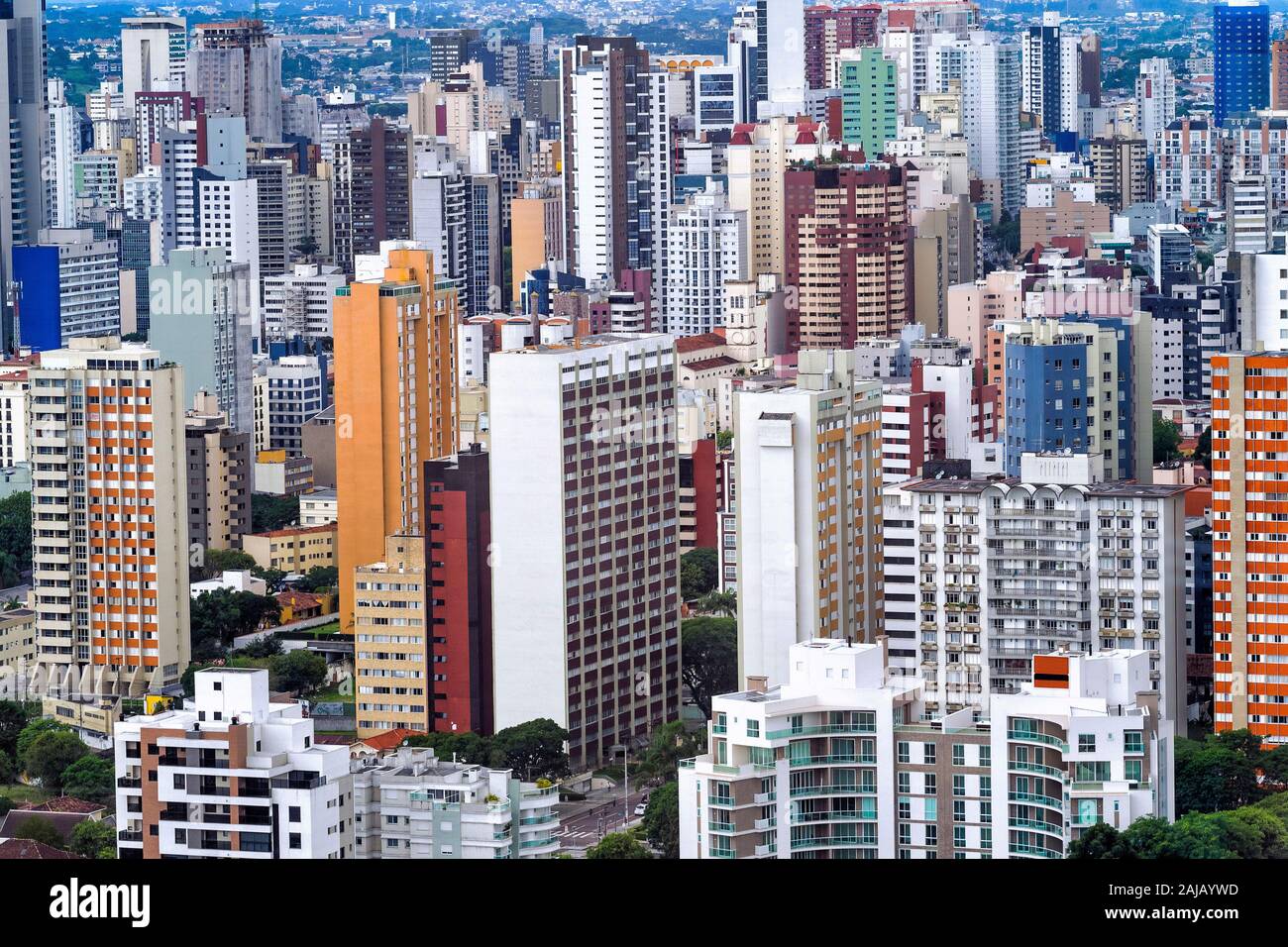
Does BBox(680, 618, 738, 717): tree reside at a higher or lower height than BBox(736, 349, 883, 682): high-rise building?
lower

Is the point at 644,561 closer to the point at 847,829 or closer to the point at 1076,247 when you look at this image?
the point at 847,829

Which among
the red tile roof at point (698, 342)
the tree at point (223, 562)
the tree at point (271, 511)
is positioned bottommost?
the tree at point (223, 562)

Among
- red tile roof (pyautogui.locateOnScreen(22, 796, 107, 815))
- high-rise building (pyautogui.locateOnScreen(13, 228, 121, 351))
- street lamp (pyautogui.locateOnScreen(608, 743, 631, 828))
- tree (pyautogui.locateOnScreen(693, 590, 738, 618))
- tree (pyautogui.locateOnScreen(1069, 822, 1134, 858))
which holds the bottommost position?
street lamp (pyautogui.locateOnScreen(608, 743, 631, 828))

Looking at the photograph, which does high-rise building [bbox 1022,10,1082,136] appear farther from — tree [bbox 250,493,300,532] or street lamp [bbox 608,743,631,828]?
street lamp [bbox 608,743,631,828]

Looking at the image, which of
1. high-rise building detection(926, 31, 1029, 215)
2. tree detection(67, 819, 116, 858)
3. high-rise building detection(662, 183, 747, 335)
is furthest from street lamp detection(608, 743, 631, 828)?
high-rise building detection(926, 31, 1029, 215)

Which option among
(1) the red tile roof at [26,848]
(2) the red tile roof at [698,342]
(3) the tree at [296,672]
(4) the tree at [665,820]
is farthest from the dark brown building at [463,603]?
(2) the red tile roof at [698,342]

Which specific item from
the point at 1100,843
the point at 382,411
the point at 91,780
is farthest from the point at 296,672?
the point at 1100,843

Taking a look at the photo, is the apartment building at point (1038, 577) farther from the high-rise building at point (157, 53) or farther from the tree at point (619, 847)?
the high-rise building at point (157, 53)

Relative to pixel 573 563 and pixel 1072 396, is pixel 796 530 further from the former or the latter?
pixel 1072 396
